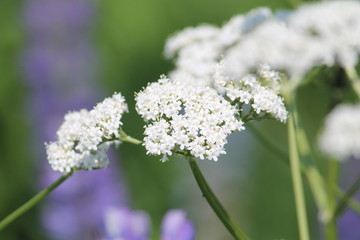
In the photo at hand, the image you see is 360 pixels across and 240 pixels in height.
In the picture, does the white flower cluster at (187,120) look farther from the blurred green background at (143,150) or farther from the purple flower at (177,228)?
the blurred green background at (143,150)

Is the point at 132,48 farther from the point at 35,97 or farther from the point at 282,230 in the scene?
the point at 282,230

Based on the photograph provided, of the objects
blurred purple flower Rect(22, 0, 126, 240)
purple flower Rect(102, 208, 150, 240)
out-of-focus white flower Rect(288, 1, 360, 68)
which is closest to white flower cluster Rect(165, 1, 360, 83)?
out-of-focus white flower Rect(288, 1, 360, 68)

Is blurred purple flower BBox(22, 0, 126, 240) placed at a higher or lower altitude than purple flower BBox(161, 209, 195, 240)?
higher

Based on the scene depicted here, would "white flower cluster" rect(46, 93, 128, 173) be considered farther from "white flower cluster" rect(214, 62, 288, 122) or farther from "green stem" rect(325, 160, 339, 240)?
"green stem" rect(325, 160, 339, 240)

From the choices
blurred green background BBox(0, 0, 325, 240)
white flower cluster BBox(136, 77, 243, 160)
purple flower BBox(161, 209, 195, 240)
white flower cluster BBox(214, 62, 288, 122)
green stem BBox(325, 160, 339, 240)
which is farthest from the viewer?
blurred green background BBox(0, 0, 325, 240)

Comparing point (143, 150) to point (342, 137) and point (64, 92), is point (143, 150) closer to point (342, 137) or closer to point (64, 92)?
point (64, 92)

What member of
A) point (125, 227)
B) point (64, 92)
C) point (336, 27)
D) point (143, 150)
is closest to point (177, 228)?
point (125, 227)
